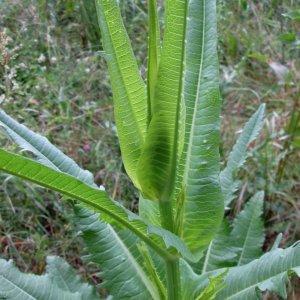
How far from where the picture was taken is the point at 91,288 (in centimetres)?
154

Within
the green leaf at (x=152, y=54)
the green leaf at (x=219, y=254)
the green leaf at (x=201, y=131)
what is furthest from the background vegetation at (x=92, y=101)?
the green leaf at (x=152, y=54)

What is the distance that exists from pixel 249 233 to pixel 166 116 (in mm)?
830

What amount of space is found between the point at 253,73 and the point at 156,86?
261 centimetres

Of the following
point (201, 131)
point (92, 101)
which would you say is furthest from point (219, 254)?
point (92, 101)

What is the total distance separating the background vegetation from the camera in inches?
94.2

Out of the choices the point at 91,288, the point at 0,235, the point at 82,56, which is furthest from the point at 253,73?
the point at 91,288

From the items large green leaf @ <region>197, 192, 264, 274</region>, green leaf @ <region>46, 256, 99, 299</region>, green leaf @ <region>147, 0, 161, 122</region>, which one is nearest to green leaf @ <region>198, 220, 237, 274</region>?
large green leaf @ <region>197, 192, 264, 274</region>

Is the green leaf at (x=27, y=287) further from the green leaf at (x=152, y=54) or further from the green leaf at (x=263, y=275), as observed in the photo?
the green leaf at (x=152, y=54)

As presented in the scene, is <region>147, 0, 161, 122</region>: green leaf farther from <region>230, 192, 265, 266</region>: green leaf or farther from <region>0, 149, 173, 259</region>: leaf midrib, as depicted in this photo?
<region>230, 192, 265, 266</region>: green leaf

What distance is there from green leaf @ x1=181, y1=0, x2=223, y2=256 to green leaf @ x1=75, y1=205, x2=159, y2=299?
0.87 feet

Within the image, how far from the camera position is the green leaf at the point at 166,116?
98 centimetres

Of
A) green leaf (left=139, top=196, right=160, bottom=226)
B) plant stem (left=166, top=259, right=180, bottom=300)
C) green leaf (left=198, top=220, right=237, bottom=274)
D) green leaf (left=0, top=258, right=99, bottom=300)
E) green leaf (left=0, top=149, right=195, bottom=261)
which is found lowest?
green leaf (left=198, top=220, right=237, bottom=274)

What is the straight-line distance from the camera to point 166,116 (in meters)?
1.03

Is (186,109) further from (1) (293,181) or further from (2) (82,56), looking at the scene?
(2) (82,56)
